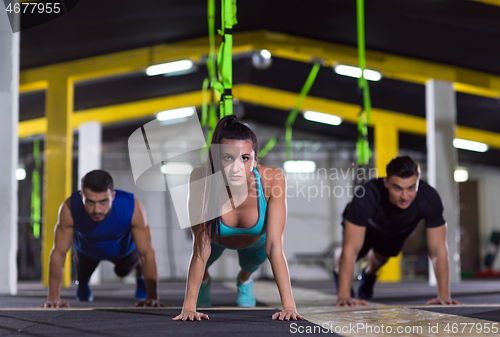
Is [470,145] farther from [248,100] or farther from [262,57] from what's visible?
[262,57]

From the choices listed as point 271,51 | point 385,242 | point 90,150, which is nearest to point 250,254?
point 385,242

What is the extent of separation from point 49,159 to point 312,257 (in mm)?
6069

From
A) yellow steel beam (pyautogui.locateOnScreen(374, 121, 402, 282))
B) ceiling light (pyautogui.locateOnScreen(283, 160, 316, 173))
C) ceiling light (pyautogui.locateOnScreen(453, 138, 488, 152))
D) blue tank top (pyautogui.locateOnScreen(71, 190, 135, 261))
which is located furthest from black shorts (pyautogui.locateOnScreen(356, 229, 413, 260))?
ceiling light (pyautogui.locateOnScreen(453, 138, 488, 152))

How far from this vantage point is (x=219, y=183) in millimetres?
2080

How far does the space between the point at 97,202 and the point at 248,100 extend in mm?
6838

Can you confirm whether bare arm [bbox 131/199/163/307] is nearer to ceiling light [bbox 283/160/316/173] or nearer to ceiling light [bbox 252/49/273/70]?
ceiling light [bbox 252/49/273/70]

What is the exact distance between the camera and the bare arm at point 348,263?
2932 millimetres

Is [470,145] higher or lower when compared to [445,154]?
higher

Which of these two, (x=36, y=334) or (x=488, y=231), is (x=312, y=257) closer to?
(x=488, y=231)

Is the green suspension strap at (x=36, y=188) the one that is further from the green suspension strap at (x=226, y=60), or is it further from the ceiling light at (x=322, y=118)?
the green suspension strap at (x=226, y=60)

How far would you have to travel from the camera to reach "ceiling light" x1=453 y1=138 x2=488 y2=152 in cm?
1023

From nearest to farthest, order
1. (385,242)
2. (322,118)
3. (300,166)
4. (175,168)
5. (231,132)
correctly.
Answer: (231,132)
(385,242)
(322,118)
(175,168)
(300,166)

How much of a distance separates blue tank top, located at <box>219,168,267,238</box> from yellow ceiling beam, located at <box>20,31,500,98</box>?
5.01m

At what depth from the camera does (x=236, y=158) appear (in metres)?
2.08
